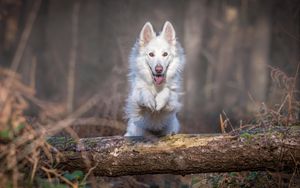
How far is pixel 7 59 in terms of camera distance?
21422mm

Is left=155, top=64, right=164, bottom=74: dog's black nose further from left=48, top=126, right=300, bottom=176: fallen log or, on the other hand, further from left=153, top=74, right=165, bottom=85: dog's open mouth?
left=48, top=126, right=300, bottom=176: fallen log

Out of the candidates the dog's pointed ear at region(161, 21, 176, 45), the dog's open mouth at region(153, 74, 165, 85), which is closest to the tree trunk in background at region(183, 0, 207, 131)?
the dog's pointed ear at region(161, 21, 176, 45)

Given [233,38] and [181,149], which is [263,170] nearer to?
[181,149]

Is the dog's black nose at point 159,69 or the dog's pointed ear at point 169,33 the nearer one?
the dog's black nose at point 159,69

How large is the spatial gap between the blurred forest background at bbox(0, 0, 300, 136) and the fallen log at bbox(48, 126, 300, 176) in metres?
9.77

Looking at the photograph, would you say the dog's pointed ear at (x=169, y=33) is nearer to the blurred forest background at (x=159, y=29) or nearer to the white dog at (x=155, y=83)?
the white dog at (x=155, y=83)

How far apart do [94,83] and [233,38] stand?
30.2 feet

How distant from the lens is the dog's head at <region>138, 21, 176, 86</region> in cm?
747

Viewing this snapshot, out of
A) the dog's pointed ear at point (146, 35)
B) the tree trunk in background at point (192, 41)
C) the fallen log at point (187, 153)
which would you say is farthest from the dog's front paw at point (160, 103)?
the tree trunk in background at point (192, 41)

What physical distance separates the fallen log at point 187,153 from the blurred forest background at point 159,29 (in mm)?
9768

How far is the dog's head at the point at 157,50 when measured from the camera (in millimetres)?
7466

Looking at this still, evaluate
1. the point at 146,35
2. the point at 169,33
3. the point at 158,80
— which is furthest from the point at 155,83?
the point at 169,33

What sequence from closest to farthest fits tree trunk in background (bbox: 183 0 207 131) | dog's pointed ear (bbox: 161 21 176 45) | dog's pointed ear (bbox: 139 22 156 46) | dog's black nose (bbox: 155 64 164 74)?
dog's black nose (bbox: 155 64 164 74), dog's pointed ear (bbox: 139 22 156 46), dog's pointed ear (bbox: 161 21 176 45), tree trunk in background (bbox: 183 0 207 131)

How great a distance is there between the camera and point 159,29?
2123 centimetres
